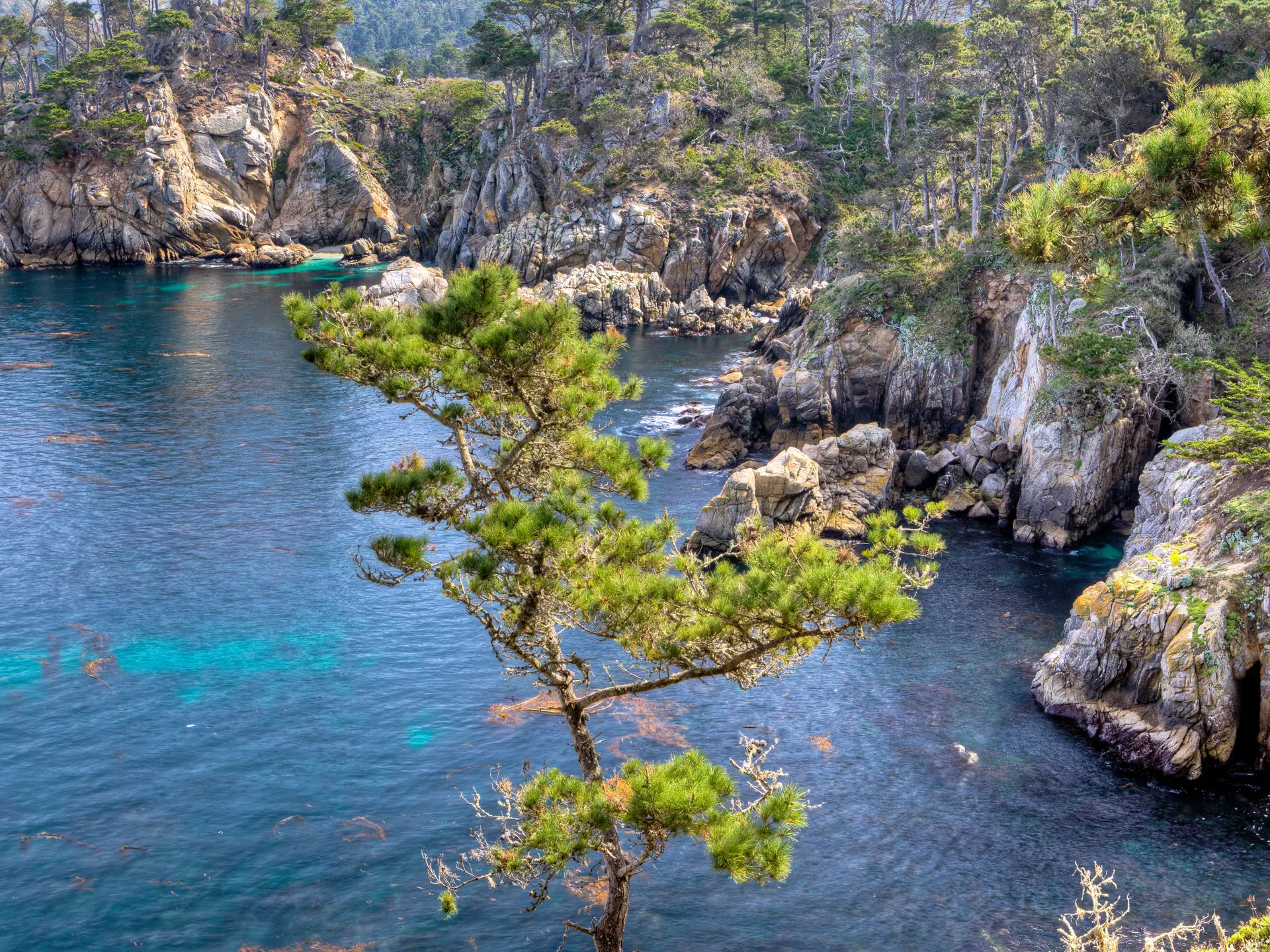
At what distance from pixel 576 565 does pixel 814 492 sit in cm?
2924

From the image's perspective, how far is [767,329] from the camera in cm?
7850

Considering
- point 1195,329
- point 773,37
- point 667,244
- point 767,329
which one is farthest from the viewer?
point 773,37

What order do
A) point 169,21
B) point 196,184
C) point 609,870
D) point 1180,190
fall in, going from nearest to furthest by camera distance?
point 1180,190, point 609,870, point 196,184, point 169,21

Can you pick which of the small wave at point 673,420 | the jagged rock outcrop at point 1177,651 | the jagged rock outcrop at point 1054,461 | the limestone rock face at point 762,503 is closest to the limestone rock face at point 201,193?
the small wave at point 673,420

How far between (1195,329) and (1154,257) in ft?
15.2

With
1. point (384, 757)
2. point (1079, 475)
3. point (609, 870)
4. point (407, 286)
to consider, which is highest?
point (407, 286)

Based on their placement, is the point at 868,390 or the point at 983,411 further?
the point at 868,390

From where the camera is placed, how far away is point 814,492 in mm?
42406

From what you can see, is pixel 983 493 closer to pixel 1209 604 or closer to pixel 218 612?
pixel 1209 604

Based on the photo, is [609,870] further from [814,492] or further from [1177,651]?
[814,492]

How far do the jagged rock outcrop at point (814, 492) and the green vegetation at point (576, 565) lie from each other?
2183 cm

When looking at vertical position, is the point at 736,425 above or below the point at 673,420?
above

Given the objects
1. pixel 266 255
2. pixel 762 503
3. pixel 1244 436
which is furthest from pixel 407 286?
pixel 1244 436

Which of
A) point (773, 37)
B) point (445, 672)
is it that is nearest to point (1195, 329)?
point (445, 672)
